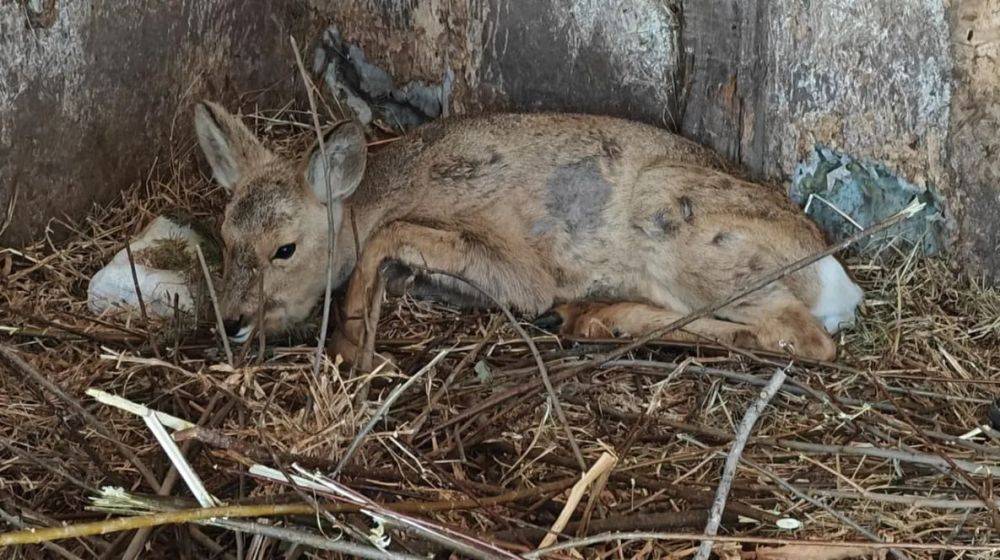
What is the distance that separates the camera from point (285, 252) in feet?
16.8

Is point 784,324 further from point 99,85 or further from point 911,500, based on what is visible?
point 99,85

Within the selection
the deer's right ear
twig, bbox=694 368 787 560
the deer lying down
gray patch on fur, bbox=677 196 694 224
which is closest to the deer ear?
the deer lying down

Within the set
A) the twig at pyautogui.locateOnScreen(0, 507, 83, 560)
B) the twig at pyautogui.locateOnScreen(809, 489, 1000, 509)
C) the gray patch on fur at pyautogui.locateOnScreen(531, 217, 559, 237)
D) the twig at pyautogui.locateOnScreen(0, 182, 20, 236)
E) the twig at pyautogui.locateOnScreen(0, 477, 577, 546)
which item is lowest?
the twig at pyautogui.locateOnScreen(809, 489, 1000, 509)

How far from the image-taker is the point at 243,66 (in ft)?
20.1

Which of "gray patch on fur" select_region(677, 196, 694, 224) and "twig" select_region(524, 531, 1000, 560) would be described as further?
"gray patch on fur" select_region(677, 196, 694, 224)

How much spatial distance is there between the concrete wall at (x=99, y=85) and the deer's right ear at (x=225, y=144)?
402 mm

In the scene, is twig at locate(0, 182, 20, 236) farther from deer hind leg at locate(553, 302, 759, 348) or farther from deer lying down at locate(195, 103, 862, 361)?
deer hind leg at locate(553, 302, 759, 348)

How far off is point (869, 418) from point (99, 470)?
2.49 metres

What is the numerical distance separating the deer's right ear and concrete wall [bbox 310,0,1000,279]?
1073 millimetres

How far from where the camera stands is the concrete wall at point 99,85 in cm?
493

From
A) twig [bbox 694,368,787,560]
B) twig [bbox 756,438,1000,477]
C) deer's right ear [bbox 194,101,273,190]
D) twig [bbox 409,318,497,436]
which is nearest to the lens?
twig [bbox 694,368,787,560]

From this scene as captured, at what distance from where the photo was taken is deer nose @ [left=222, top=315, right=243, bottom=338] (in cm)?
476

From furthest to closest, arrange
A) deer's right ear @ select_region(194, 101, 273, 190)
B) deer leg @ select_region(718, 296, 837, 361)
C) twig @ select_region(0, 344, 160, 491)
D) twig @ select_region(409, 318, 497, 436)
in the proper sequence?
deer's right ear @ select_region(194, 101, 273, 190), deer leg @ select_region(718, 296, 837, 361), twig @ select_region(409, 318, 497, 436), twig @ select_region(0, 344, 160, 491)

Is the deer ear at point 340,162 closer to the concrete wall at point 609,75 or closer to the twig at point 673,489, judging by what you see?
the concrete wall at point 609,75
